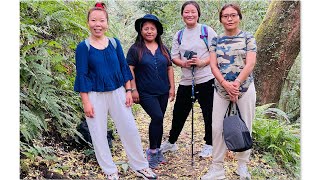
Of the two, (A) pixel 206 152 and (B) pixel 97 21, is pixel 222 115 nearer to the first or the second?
(A) pixel 206 152

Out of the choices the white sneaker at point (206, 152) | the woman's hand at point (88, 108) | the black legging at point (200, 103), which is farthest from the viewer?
the white sneaker at point (206, 152)

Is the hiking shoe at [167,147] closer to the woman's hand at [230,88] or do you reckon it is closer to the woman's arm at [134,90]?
the woman's arm at [134,90]

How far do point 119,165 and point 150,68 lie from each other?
4.03ft

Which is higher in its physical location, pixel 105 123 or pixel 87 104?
pixel 87 104

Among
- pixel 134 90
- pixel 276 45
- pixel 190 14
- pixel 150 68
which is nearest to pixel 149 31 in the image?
pixel 150 68

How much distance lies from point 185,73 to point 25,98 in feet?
6.27

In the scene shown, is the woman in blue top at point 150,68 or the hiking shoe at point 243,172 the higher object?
the woman in blue top at point 150,68

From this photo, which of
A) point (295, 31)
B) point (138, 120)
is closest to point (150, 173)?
point (138, 120)

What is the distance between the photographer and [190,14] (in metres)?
3.93

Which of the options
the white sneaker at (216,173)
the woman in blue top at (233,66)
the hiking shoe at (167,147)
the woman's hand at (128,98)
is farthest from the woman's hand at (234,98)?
the hiking shoe at (167,147)

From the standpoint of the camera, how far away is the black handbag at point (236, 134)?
10.7 feet

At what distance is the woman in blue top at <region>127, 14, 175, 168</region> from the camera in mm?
3791

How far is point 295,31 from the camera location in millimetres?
6191

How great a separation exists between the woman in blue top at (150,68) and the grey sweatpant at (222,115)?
68 cm
